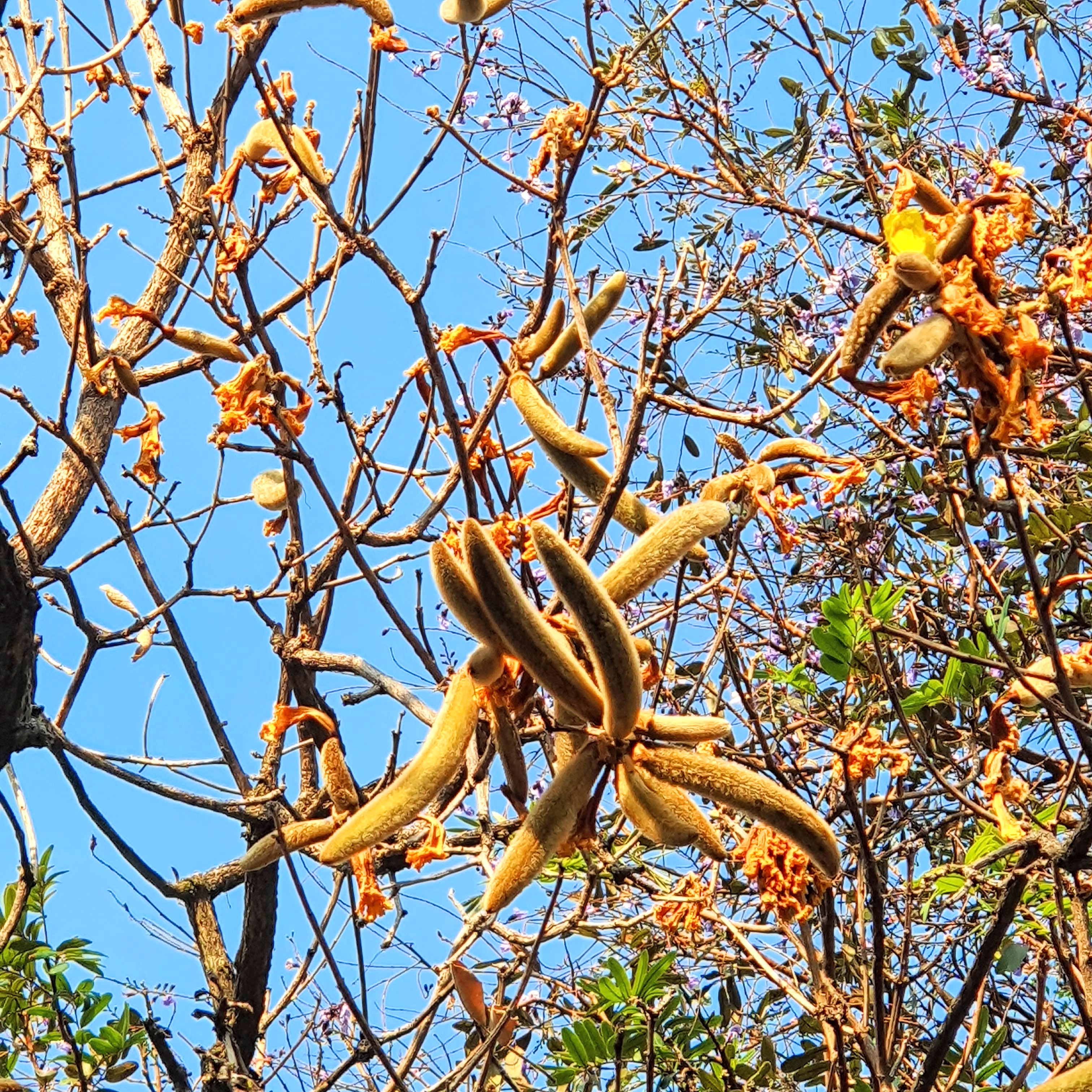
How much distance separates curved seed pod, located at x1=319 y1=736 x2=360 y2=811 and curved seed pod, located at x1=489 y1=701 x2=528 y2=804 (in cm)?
30

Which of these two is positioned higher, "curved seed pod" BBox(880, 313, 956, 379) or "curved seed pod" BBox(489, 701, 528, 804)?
"curved seed pod" BBox(880, 313, 956, 379)

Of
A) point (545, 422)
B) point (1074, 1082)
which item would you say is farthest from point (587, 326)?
point (1074, 1082)

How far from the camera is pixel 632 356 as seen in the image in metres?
4.49

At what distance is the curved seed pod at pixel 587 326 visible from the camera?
6.28 feet

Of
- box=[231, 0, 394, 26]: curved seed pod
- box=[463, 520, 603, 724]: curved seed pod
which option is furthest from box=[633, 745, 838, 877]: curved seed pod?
box=[231, 0, 394, 26]: curved seed pod

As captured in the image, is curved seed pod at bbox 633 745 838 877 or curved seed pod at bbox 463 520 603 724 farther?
curved seed pod at bbox 633 745 838 877

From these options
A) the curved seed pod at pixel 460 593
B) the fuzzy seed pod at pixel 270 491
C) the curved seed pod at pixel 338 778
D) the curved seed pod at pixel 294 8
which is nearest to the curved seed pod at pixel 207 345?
the fuzzy seed pod at pixel 270 491

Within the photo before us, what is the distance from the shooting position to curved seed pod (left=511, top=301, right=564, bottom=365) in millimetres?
1932

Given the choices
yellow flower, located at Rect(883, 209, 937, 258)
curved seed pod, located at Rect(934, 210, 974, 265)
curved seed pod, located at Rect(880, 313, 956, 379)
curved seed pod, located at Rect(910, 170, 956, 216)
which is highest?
curved seed pod, located at Rect(910, 170, 956, 216)

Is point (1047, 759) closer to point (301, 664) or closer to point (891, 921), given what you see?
point (891, 921)

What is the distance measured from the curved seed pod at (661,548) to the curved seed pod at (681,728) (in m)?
0.15

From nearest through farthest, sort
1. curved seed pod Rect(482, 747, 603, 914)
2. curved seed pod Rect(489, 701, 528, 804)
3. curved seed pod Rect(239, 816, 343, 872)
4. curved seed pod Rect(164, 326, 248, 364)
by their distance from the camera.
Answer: curved seed pod Rect(482, 747, 603, 914)
curved seed pod Rect(489, 701, 528, 804)
curved seed pod Rect(239, 816, 343, 872)
curved seed pod Rect(164, 326, 248, 364)

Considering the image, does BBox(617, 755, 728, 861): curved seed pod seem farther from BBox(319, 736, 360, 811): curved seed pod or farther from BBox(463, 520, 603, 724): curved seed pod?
BBox(319, 736, 360, 811): curved seed pod

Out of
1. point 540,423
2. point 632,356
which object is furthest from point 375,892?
point 632,356
